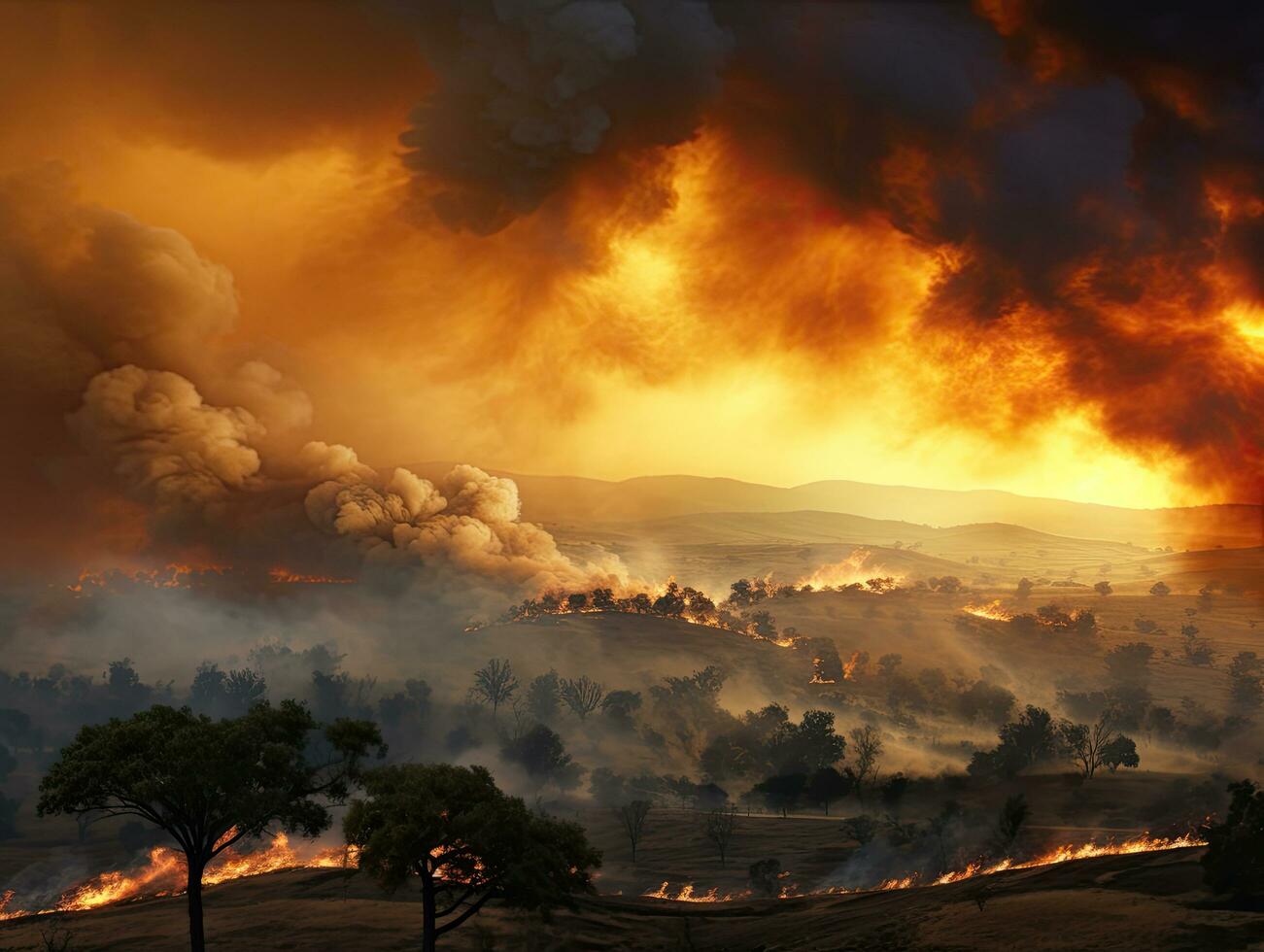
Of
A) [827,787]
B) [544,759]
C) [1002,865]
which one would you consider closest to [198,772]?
[1002,865]

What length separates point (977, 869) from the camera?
87312 mm

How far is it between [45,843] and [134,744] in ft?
321

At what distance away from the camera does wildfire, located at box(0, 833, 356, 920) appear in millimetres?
99419

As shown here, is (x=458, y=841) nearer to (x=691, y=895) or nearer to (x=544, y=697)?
(x=691, y=895)

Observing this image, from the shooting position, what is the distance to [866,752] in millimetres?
139500

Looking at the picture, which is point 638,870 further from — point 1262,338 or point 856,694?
point 1262,338

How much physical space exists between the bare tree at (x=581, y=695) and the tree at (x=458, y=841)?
12504 cm

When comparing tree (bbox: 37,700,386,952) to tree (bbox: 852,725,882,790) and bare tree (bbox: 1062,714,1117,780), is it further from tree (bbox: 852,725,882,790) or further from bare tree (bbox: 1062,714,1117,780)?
bare tree (bbox: 1062,714,1117,780)

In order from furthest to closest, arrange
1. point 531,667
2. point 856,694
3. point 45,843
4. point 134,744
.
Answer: point 531,667, point 856,694, point 45,843, point 134,744

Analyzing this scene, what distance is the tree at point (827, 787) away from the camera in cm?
12762

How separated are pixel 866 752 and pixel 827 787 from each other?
13.8m

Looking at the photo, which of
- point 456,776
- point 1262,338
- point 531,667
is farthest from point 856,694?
point 456,776

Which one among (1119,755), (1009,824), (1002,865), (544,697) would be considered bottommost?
(1002,865)

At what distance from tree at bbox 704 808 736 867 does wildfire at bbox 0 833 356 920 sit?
122 ft
